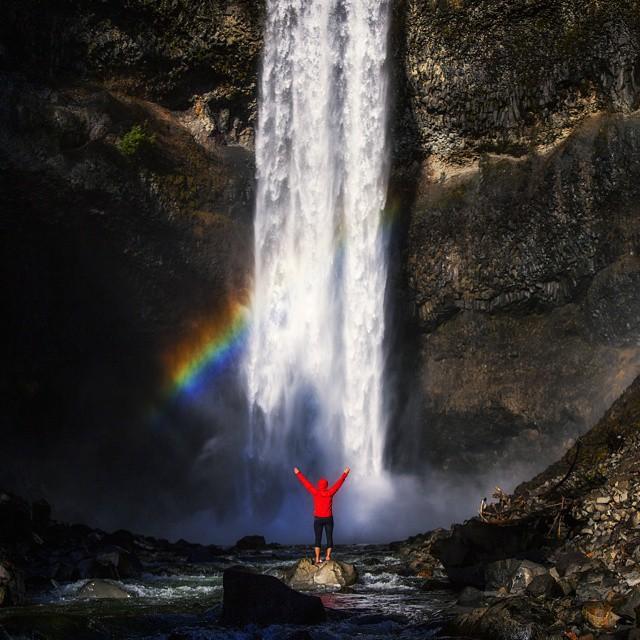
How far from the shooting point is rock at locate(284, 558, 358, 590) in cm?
1466

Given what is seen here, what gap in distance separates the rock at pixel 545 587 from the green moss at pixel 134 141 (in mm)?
22921

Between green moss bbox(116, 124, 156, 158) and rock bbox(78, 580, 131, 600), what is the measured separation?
761 inches

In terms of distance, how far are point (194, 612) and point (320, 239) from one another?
20.6 metres

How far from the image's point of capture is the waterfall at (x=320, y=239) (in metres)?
29.9

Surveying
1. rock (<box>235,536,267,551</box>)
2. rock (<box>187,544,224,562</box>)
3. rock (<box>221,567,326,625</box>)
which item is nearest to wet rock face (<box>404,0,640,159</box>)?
A: rock (<box>235,536,267,551</box>)

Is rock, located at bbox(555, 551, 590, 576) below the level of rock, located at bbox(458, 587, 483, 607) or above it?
above

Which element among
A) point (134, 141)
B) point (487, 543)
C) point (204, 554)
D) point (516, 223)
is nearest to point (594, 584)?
point (487, 543)

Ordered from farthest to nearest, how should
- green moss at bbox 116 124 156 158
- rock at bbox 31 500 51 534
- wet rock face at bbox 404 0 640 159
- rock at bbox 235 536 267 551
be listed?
green moss at bbox 116 124 156 158 < wet rock face at bbox 404 0 640 159 < rock at bbox 235 536 267 551 < rock at bbox 31 500 51 534

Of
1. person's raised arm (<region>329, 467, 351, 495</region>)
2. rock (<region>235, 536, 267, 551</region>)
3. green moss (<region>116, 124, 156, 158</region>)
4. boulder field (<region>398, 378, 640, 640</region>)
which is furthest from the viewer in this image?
green moss (<region>116, 124, 156, 158</region>)

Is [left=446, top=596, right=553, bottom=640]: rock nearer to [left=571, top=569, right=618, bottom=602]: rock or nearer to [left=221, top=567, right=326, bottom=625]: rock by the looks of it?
[left=571, top=569, right=618, bottom=602]: rock

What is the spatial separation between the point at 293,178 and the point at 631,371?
14517 millimetres

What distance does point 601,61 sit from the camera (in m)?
28.4

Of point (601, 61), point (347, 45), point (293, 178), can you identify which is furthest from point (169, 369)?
point (601, 61)

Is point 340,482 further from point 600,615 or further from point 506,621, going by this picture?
point 600,615
